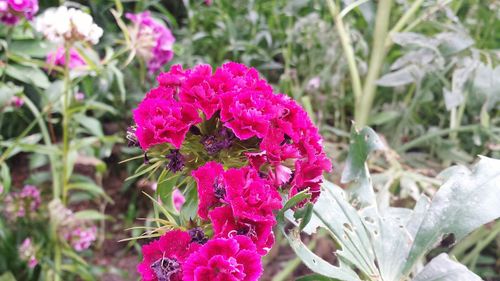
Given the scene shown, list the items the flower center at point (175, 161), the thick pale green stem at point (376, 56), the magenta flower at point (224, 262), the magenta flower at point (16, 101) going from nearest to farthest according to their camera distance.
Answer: the magenta flower at point (224, 262) → the flower center at point (175, 161) → the thick pale green stem at point (376, 56) → the magenta flower at point (16, 101)

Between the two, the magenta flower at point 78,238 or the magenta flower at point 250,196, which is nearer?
the magenta flower at point 250,196

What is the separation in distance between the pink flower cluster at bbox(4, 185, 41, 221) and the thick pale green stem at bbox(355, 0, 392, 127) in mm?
947

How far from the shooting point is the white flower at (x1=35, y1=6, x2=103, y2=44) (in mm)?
1262

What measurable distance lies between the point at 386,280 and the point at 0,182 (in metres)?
1.13

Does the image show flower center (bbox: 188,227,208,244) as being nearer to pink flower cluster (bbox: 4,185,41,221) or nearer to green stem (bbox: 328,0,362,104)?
green stem (bbox: 328,0,362,104)

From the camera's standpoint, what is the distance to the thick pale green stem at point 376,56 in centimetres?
142

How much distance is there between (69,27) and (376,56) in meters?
0.77

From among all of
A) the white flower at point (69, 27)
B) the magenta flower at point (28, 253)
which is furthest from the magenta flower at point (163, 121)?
the magenta flower at point (28, 253)

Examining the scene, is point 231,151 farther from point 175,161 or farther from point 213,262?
point 213,262

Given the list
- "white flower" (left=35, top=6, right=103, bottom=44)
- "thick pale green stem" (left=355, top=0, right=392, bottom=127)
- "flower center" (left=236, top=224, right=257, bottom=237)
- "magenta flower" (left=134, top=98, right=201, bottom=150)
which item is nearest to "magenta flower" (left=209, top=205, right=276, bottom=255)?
"flower center" (left=236, top=224, right=257, bottom=237)

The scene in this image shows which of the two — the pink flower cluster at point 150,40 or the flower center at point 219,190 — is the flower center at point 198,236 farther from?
the pink flower cluster at point 150,40

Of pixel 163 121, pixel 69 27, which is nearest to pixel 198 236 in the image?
pixel 163 121

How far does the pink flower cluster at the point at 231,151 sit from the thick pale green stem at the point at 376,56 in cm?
75

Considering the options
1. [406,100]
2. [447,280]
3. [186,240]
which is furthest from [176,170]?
[406,100]
